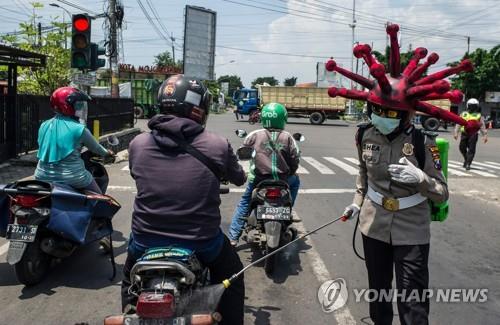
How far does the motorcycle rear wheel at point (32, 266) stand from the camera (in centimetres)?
435

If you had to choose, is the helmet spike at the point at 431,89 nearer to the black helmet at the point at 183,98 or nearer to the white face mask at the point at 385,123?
the white face mask at the point at 385,123

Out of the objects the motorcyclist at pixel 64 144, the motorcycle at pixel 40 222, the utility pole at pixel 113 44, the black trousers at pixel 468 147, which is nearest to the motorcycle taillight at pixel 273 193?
the motorcycle at pixel 40 222

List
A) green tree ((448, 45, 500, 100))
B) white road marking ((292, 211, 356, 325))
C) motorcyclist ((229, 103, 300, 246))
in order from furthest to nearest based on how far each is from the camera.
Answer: green tree ((448, 45, 500, 100)) < motorcyclist ((229, 103, 300, 246)) < white road marking ((292, 211, 356, 325))

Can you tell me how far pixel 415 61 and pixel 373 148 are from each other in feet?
2.01

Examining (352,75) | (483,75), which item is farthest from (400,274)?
(483,75)

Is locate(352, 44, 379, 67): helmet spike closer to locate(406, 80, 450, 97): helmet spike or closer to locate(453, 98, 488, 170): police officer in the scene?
locate(406, 80, 450, 97): helmet spike

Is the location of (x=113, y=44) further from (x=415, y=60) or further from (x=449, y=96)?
(x=449, y=96)

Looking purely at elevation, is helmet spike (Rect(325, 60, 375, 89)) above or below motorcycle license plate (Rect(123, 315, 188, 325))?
above

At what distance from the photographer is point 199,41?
22.1 m

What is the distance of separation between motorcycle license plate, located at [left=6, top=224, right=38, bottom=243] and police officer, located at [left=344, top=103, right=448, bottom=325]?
274cm

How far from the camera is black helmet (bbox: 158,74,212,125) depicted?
287 centimetres

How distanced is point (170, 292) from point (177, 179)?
59 cm

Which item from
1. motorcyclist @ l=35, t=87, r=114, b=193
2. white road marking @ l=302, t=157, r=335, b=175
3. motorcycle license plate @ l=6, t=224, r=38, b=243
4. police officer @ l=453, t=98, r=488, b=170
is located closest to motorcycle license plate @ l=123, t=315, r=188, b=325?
motorcycle license plate @ l=6, t=224, r=38, b=243

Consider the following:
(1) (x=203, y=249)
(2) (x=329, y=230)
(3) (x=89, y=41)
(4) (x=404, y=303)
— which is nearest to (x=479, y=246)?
(2) (x=329, y=230)
